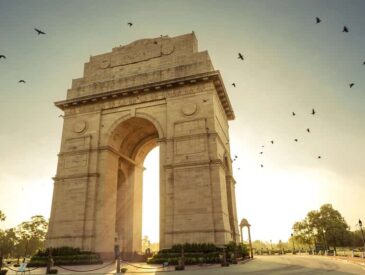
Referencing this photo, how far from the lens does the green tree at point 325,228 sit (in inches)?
2726

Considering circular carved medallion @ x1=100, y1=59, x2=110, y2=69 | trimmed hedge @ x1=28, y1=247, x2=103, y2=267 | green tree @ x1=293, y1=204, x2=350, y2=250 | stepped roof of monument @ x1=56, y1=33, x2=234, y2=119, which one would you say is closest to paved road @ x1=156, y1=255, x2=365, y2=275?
trimmed hedge @ x1=28, y1=247, x2=103, y2=267

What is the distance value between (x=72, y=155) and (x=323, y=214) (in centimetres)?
6887

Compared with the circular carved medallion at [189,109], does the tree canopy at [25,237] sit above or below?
below

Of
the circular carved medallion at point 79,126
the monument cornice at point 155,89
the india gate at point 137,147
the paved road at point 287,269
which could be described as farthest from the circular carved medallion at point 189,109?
the paved road at point 287,269

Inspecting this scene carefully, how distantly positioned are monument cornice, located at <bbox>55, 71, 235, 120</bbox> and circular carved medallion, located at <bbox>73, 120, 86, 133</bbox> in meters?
1.83

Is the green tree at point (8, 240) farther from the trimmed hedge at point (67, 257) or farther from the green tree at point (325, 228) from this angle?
the green tree at point (325, 228)

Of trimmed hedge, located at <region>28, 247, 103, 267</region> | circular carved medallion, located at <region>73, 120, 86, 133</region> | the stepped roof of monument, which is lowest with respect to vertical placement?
trimmed hedge, located at <region>28, 247, 103, 267</region>

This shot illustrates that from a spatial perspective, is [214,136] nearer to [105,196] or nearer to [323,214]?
[105,196]

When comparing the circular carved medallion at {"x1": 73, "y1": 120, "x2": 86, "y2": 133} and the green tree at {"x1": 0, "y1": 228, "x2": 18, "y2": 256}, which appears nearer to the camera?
the circular carved medallion at {"x1": 73, "y1": 120, "x2": 86, "y2": 133}

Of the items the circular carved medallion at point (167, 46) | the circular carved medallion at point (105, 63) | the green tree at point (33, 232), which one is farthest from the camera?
the green tree at point (33, 232)

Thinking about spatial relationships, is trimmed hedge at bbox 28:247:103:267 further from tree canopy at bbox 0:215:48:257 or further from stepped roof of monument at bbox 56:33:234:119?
tree canopy at bbox 0:215:48:257

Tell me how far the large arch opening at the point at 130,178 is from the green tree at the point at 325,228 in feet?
178

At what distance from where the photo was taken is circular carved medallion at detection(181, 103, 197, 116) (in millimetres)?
23516

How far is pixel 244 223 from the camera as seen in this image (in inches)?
1118
